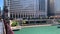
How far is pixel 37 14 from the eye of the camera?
3425cm

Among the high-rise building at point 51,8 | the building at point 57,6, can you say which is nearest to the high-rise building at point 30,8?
the high-rise building at point 51,8

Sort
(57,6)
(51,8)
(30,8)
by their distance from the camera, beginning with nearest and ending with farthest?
1. (30,8)
2. (51,8)
3. (57,6)

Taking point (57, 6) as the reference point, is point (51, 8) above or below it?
below

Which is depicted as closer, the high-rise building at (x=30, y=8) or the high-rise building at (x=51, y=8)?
the high-rise building at (x=30, y=8)

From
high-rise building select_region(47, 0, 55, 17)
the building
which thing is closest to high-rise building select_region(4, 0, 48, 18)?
high-rise building select_region(47, 0, 55, 17)

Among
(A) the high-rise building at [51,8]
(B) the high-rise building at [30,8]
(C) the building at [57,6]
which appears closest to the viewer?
(B) the high-rise building at [30,8]

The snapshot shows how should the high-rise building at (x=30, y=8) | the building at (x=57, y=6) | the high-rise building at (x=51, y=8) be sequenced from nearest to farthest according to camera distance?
the high-rise building at (x=30, y=8)
the high-rise building at (x=51, y=8)
the building at (x=57, y=6)

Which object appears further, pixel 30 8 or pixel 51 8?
pixel 51 8

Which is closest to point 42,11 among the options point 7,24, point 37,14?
point 37,14

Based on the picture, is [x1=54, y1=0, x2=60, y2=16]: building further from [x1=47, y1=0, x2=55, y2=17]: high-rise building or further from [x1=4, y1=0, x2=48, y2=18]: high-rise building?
[x1=4, y1=0, x2=48, y2=18]: high-rise building

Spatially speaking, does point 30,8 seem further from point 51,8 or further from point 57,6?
point 57,6

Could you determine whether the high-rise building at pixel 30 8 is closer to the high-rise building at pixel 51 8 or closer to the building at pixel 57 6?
the high-rise building at pixel 51 8

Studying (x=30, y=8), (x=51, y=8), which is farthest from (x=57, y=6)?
(x=30, y=8)

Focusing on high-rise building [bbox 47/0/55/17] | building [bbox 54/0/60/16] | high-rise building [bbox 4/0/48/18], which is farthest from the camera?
building [bbox 54/0/60/16]
